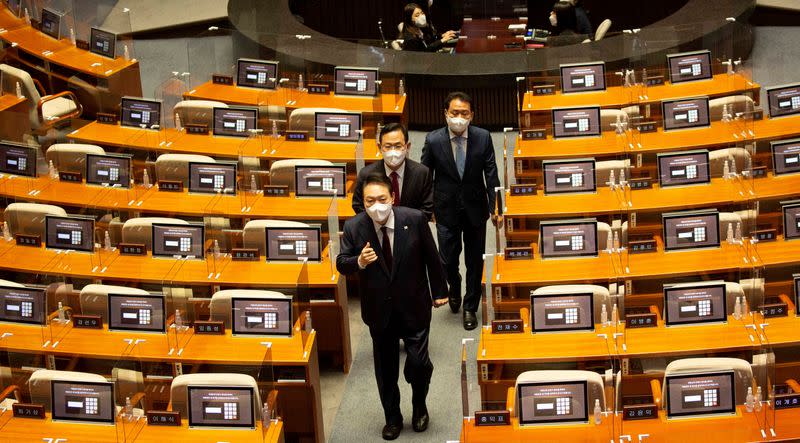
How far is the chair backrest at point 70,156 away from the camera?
35.0 ft

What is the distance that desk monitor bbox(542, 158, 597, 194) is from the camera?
9578mm

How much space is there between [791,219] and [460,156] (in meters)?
2.22

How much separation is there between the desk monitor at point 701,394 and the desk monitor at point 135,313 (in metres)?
3.12

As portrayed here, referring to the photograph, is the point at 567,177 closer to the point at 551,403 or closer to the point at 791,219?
the point at 791,219

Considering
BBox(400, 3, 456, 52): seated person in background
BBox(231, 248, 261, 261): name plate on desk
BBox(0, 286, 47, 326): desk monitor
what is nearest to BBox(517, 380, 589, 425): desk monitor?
BBox(231, 248, 261, 261): name plate on desk

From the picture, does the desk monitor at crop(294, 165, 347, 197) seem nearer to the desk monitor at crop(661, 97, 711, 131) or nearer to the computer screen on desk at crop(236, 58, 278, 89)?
the computer screen on desk at crop(236, 58, 278, 89)

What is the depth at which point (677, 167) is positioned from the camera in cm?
959

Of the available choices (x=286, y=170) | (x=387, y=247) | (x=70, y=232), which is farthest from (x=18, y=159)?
(x=387, y=247)

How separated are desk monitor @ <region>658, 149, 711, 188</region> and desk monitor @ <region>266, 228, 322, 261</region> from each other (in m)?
2.60

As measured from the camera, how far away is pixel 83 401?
7246mm

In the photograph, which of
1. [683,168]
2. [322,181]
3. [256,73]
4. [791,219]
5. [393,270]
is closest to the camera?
[393,270]

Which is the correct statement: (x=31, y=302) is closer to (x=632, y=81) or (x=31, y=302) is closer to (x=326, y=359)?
(x=326, y=359)

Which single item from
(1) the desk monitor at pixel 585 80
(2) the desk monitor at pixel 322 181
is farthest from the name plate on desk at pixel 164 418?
(1) the desk monitor at pixel 585 80

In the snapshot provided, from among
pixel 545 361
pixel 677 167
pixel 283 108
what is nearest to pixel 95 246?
pixel 283 108
